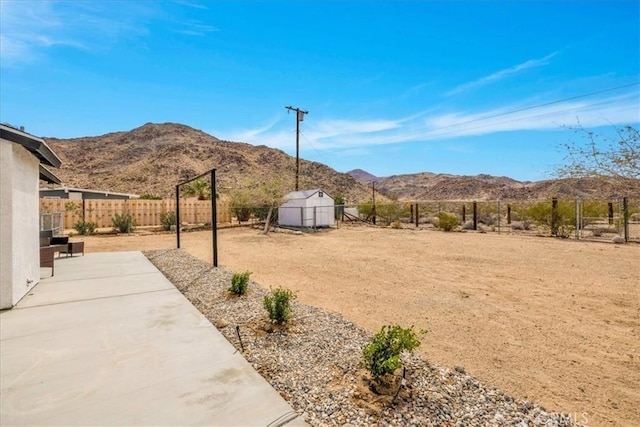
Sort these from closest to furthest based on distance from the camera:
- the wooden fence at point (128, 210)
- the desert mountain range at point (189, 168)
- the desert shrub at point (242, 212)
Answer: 1. the wooden fence at point (128, 210)
2. the desert shrub at point (242, 212)
3. the desert mountain range at point (189, 168)

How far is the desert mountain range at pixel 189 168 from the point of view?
174 ft

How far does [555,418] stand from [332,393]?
1.69m

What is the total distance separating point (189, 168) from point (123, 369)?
59.8 meters

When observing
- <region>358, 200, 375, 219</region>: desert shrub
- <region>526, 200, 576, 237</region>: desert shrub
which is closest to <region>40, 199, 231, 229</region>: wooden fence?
<region>358, 200, 375, 219</region>: desert shrub

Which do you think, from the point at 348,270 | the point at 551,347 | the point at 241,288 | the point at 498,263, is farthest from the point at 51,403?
the point at 498,263

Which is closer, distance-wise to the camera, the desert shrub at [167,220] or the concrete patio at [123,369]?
the concrete patio at [123,369]

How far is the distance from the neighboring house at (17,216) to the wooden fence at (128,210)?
15161 millimetres

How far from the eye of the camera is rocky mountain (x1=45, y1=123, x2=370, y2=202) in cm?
5331

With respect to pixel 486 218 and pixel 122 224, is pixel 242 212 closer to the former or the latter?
pixel 122 224

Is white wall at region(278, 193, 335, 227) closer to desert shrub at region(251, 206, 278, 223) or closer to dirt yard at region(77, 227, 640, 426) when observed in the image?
desert shrub at region(251, 206, 278, 223)

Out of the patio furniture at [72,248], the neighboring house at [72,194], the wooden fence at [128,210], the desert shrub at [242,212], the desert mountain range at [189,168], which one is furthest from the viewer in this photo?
the desert mountain range at [189,168]

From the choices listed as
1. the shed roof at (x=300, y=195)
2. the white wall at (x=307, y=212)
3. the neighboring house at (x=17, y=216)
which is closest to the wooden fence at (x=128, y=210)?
the white wall at (x=307, y=212)

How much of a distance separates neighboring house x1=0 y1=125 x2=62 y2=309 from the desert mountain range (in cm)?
4148

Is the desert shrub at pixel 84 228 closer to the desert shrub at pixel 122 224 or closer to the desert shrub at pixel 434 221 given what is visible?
the desert shrub at pixel 122 224
